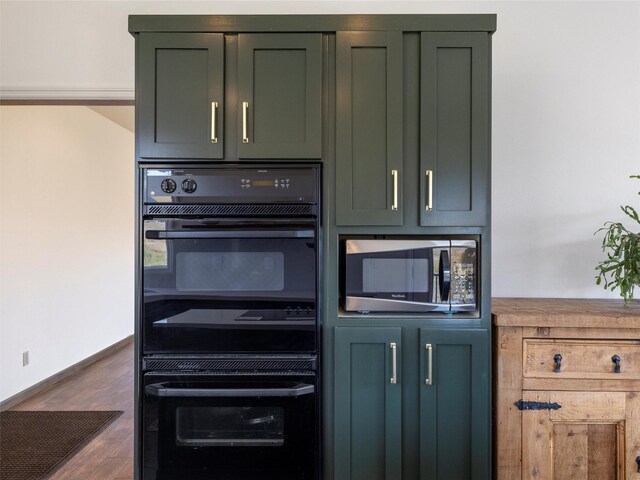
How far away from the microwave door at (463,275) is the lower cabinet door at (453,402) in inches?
4.4

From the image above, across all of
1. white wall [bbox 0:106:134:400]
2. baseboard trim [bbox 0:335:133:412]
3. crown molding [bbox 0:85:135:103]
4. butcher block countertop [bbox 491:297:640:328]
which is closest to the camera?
butcher block countertop [bbox 491:297:640:328]

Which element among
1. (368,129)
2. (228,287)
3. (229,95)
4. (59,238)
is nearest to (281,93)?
(229,95)

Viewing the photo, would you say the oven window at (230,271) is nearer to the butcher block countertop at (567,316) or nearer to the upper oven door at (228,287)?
the upper oven door at (228,287)

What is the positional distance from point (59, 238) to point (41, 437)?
1.79 metres

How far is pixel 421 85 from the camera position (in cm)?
160

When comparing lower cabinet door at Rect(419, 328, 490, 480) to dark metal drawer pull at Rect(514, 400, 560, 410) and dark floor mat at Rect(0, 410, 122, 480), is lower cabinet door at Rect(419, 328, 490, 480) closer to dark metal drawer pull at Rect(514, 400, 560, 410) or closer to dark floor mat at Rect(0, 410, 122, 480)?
dark metal drawer pull at Rect(514, 400, 560, 410)

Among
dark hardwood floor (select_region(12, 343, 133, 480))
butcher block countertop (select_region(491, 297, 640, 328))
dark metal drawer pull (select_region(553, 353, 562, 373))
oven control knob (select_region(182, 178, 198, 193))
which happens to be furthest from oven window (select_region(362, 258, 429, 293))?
dark hardwood floor (select_region(12, 343, 133, 480))

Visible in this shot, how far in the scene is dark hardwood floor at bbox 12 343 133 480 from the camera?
6.97 feet

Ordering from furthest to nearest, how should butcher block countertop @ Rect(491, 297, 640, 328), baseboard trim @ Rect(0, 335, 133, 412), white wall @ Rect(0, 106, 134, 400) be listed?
white wall @ Rect(0, 106, 134, 400)
baseboard trim @ Rect(0, 335, 133, 412)
butcher block countertop @ Rect(491, 297, 640, 328)

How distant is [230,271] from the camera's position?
62.9 inches

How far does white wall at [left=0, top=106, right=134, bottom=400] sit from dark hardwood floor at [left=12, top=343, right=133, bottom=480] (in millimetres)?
194

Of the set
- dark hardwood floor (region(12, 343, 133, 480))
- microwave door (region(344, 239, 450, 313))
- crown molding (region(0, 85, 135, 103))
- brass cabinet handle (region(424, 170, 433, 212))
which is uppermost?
crown molding (region(0, 85, 135, 103))

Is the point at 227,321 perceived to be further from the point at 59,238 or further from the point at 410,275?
the point at 59,238

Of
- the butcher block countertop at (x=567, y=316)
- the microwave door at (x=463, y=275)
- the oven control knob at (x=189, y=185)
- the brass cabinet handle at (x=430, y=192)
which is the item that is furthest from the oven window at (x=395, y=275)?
the oven control knob at (x=189, y=185)
